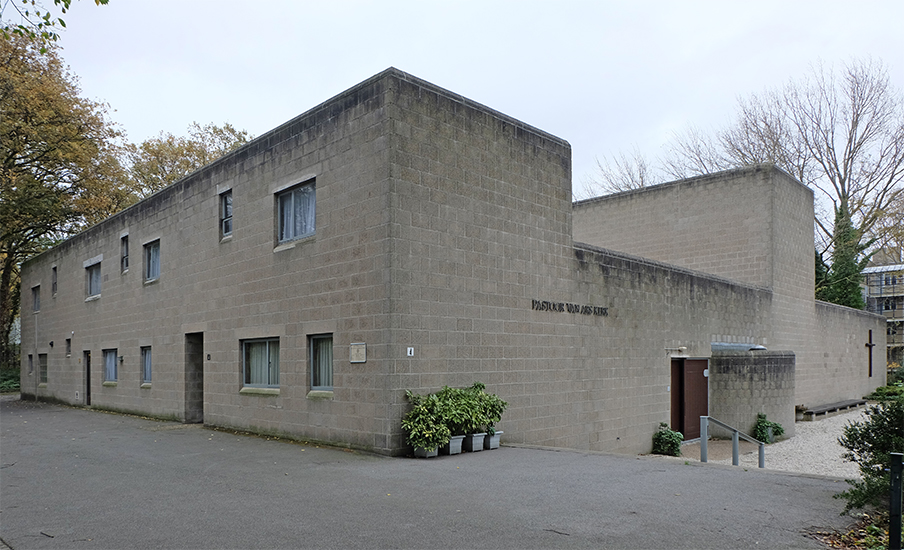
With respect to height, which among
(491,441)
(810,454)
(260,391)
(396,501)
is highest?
(260,391)

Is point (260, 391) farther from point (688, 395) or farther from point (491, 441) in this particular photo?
point (688, 395)

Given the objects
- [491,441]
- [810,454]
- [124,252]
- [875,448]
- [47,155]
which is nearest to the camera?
[875,448]

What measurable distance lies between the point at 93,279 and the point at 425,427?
1748 cm

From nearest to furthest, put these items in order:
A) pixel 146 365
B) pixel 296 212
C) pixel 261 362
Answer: pixel 296 212 < pixel 261 362 < pixel 146 365

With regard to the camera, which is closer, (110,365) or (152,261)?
(152,261)

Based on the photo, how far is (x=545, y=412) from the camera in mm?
13773

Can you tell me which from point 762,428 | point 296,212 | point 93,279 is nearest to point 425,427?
point 296,212

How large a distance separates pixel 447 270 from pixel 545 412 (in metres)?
3.89

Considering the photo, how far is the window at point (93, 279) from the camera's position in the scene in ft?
76.0

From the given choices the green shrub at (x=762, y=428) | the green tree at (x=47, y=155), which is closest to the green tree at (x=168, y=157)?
the green tree at (x=47, y=155)

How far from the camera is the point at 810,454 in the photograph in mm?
17875

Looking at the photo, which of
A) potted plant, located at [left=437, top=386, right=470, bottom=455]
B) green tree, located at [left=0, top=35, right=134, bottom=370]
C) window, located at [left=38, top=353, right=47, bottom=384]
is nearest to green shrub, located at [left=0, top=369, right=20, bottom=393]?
green tree, located at [left=0, top=35, right=134, bottom=370]

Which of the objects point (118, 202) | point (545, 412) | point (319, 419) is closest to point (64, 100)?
point (118, 202)

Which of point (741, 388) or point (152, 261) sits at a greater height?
point (152, 261)
